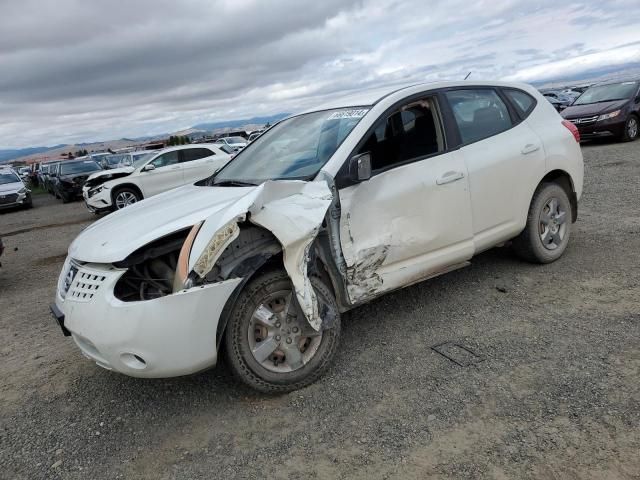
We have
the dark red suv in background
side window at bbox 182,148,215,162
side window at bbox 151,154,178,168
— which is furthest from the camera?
side window at bbox 182,148,215,162

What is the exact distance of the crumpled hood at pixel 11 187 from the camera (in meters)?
19.0

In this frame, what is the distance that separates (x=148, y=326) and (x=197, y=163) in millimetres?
11846

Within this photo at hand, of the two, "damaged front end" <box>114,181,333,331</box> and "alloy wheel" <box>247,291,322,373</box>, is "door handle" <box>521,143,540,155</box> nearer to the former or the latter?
"damaged front end" <box>114,181,333,331</box>

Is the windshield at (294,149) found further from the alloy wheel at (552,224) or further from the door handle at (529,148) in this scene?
the alloy wheel at (552,224)

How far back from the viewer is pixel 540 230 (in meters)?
4.82

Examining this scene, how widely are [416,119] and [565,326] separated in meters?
1.87

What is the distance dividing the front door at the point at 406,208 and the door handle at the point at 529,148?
0.81 meters

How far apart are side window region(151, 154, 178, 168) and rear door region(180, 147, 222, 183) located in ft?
0.61

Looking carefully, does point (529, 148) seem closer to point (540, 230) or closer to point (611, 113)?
point (540, 230)

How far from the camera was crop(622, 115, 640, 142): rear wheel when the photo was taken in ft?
44.5

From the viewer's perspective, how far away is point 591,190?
8.11 m

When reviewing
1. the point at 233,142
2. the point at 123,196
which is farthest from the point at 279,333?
the point at 233,142

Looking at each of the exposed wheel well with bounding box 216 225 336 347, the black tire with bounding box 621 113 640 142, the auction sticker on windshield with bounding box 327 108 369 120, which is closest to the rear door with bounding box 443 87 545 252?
the auction sticker on windshield with bounding box 327 108 369 120

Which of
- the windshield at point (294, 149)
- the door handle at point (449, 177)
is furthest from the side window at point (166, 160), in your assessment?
the door handle at point (449, 177)
